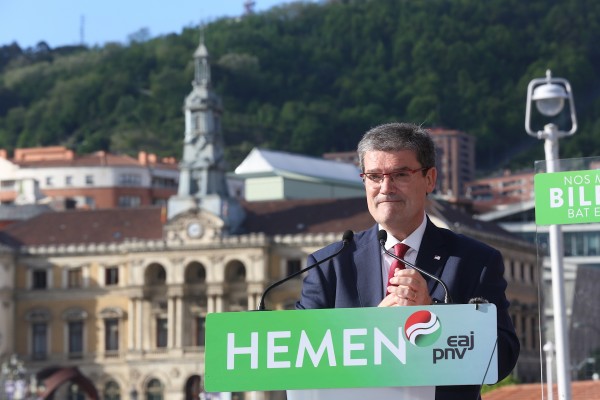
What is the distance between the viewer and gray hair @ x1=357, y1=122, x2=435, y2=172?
29.4 ft

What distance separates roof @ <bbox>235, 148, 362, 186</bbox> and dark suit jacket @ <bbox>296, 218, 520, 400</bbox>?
125 metres

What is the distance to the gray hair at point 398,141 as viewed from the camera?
8961 millimetres

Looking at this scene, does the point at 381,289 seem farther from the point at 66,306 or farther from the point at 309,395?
Result: the point at 66,306

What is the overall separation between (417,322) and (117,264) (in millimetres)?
101493

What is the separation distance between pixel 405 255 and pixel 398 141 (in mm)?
506

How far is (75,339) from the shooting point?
356ft

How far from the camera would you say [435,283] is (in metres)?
8.95

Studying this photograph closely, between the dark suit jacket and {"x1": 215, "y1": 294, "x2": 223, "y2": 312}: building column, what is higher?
{"x1": 215, "y1": 294, "x2": 223, "y2": 312}: building column

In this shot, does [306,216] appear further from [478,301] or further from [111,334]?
[478,301]

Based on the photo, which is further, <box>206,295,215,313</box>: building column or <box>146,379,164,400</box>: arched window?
<box>146,379,164,400</box>: arched window

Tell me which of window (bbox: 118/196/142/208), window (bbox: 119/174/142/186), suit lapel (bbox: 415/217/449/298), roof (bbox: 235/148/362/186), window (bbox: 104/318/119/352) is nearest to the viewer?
suit lapel (bbox: 415/217/449/298)

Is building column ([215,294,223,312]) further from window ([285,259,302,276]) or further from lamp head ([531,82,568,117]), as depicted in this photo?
lamp head ([531,82,568,117])

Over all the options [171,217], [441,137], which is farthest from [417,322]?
[441,137]

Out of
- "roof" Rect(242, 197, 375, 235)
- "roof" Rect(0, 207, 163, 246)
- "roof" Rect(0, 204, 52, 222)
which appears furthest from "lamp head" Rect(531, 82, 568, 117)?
"roof" Rect(0, 204, 52, 222)
